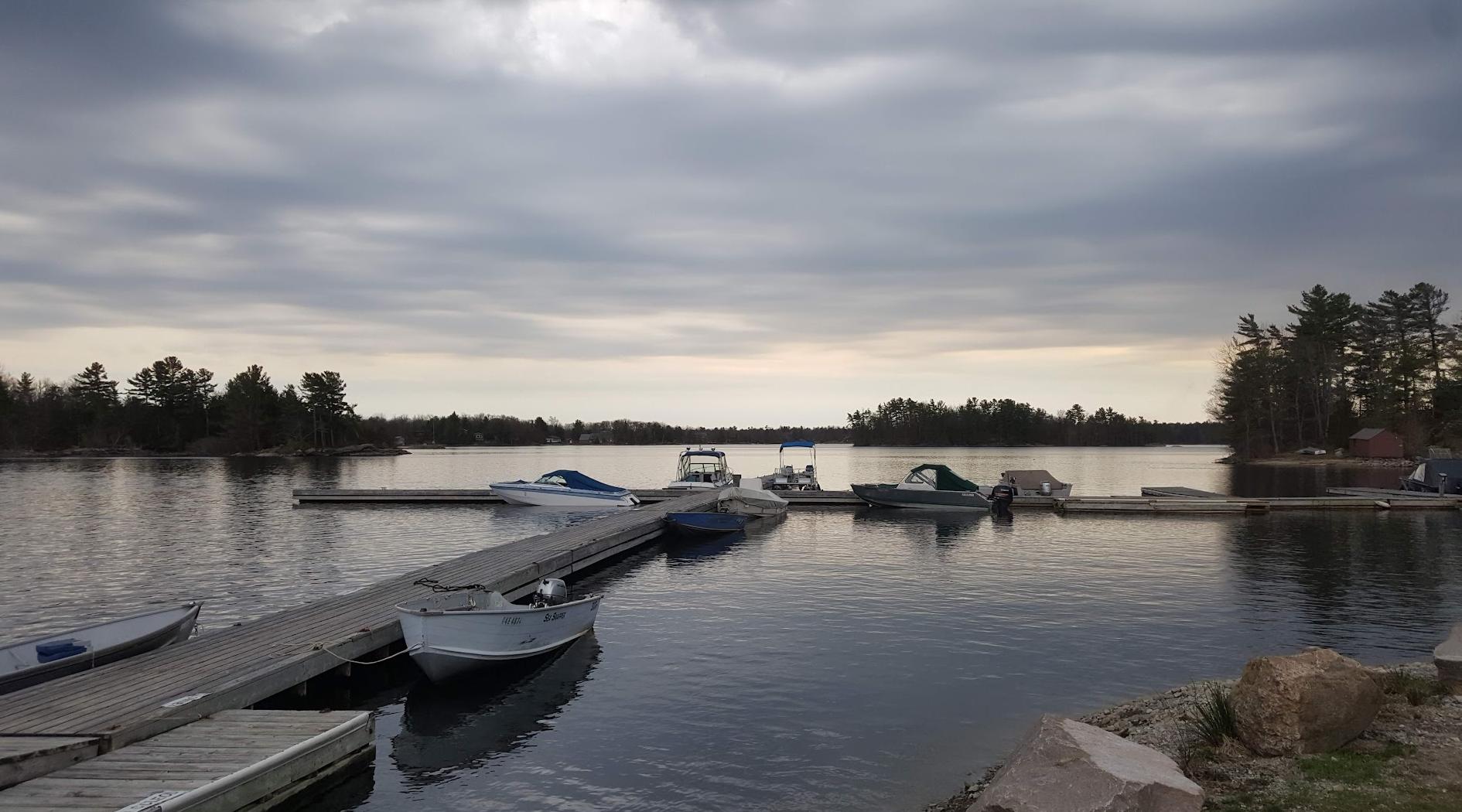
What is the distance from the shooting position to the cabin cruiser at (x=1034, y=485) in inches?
1940

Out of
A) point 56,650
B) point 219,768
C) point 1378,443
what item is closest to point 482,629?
point 219,768

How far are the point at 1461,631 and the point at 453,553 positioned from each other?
28213 mm

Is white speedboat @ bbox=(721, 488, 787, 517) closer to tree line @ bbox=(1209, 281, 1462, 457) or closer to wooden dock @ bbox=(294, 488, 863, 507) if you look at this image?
wooden dock @ bbox=(294, 488, 863, 507)

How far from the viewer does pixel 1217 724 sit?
9578 mm

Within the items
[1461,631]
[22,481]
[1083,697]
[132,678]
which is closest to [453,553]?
[132,678]

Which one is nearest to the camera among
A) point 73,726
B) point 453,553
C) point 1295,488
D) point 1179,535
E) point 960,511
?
point 73,726

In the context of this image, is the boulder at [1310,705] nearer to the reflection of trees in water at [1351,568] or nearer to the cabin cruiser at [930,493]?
the reflection of trees in water at [1351,568]

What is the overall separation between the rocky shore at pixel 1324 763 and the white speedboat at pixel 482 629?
8.39 metres

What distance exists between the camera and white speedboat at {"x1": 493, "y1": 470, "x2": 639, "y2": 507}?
163ft

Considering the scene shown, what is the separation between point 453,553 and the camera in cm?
3084

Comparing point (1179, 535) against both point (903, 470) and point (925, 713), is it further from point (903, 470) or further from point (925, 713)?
point (903, 470)

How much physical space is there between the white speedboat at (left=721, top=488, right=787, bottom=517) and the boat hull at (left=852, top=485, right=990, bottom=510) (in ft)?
20.9

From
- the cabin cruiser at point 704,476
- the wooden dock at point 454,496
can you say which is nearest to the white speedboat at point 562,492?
the wooden dock at point 454,496

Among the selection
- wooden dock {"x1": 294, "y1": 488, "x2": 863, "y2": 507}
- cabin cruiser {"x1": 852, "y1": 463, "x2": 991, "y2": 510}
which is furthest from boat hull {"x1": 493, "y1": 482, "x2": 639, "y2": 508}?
cabin cruiser {"x1": 852, "y1": 463, "x2": 991, "y2": 510}
